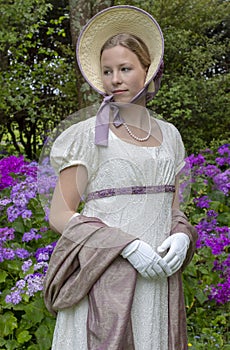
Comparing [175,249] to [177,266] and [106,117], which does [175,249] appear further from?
[106,117]

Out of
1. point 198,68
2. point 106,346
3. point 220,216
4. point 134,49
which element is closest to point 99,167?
point 134,49

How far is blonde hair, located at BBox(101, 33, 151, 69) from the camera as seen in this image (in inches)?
76.4

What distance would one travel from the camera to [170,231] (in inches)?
78.3

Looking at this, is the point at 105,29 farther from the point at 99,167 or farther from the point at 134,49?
the point at 99,167

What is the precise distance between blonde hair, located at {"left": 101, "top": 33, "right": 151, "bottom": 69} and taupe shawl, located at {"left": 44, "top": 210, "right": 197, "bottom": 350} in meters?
0.53

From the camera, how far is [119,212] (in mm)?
1881

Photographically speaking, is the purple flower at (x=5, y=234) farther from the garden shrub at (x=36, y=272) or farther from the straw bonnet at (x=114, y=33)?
the straw bonnet at (x=114, y=33)

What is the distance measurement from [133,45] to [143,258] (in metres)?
0.66

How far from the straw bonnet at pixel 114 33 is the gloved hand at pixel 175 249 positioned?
495 millimetres

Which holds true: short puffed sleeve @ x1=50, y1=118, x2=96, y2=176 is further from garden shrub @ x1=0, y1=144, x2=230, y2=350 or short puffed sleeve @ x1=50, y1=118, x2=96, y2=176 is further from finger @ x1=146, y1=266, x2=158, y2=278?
garden shrub @ x1=0, y1=144, x2=230, y2=350

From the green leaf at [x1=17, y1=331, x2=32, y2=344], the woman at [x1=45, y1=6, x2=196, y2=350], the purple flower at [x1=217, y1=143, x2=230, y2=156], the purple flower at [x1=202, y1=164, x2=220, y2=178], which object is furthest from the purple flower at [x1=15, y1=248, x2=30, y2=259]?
the purple flower at [x1=217, y1=143, x2=230, y2=156]

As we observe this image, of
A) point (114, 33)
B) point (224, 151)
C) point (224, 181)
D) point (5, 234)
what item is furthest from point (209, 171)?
point (114, 33)

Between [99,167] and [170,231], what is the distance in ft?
1.05

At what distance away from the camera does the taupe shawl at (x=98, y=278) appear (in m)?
1.79
